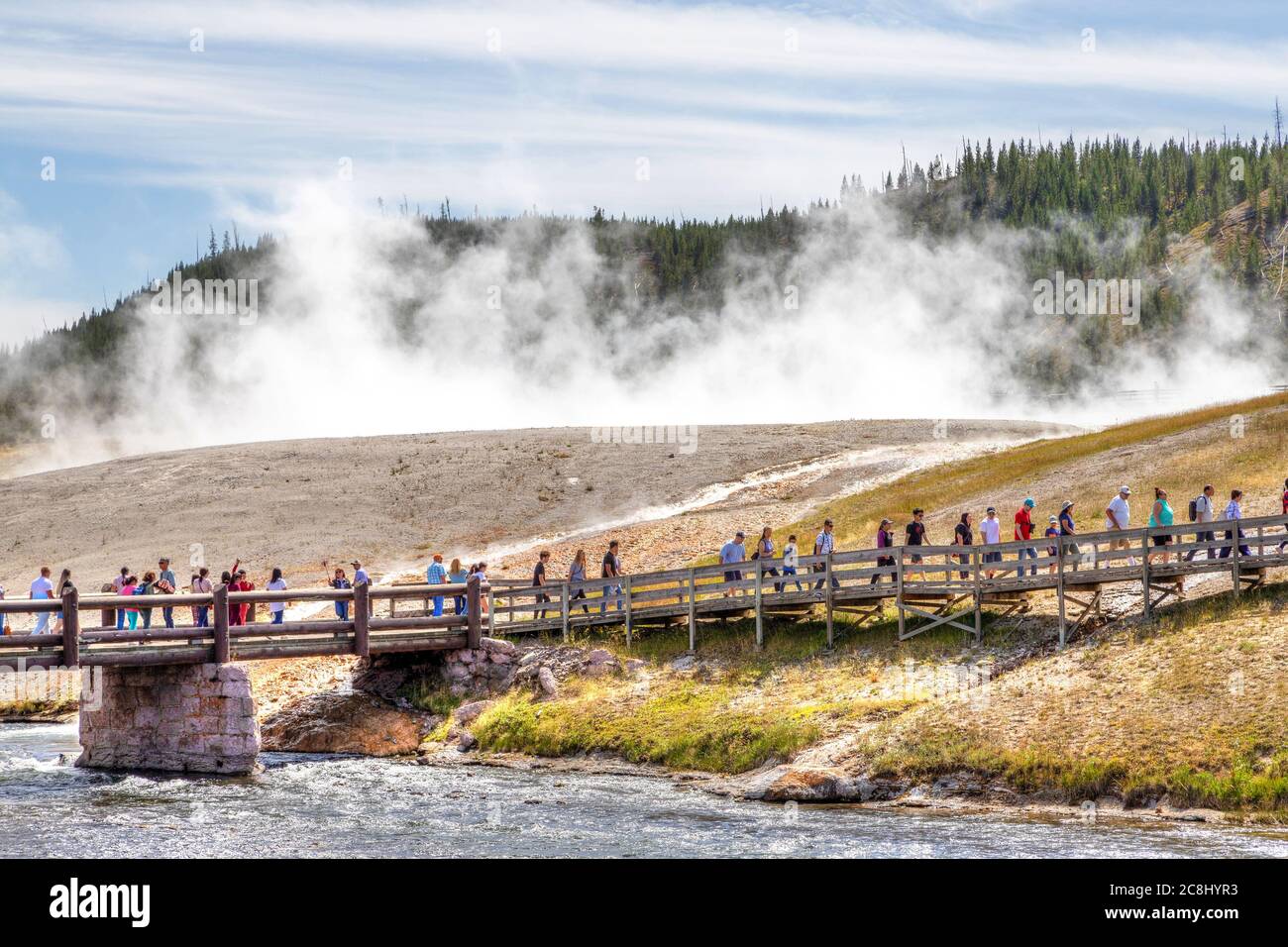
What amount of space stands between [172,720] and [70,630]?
3200mm

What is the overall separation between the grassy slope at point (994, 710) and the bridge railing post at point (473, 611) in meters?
1.82

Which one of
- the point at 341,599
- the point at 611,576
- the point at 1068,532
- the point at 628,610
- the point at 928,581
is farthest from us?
the point at 611,576

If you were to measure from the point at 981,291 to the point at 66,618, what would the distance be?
17779 centimetres

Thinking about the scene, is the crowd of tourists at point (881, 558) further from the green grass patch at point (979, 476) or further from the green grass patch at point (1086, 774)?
the green grass patch at point (979, 476)

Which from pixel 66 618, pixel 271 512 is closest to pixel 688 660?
pixel 66 618

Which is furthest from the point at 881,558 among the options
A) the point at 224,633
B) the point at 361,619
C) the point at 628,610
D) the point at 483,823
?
the point at 224,633

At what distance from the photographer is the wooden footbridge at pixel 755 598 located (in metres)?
28.4

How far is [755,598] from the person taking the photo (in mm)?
33562

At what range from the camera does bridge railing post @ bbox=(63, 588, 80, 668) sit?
90.1ft

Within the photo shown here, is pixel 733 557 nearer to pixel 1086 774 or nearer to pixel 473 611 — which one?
pixel 473 611

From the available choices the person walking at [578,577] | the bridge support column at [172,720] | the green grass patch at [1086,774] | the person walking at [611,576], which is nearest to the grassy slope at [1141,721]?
the green grass patch at [1086,774]

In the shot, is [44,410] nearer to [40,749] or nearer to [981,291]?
[981,291]

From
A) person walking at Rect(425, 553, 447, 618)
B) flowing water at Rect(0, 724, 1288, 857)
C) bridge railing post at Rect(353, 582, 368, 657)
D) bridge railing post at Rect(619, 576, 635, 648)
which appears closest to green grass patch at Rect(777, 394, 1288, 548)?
bridge railing post at Rect(619, 576, 635, 648)

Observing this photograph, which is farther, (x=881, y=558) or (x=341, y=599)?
(x=881, y=558)
